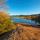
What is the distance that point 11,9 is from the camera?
1599 millimetres

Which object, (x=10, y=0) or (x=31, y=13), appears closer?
(x=10, y=0)

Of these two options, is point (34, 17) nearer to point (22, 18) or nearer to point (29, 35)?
point (22, 18)

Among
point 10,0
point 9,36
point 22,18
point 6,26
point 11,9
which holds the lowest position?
point 9,36

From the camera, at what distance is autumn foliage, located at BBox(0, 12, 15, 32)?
158 centimetres

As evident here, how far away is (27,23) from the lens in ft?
5.41

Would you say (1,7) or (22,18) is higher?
(1,7)

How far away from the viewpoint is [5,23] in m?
1.59

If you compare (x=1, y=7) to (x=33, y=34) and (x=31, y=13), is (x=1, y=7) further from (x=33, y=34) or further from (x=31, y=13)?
(x=33, y=34)

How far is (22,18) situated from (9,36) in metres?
0.38

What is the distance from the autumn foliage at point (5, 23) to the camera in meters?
1.58

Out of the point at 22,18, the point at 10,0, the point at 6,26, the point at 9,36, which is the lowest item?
the point at 9,36

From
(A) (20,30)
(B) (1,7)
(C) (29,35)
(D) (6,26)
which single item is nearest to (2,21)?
(D) (6,26)

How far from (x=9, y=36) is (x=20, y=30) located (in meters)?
0.22

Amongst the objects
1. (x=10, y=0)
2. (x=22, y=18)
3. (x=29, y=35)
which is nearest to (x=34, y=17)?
(x=22, y=18)
